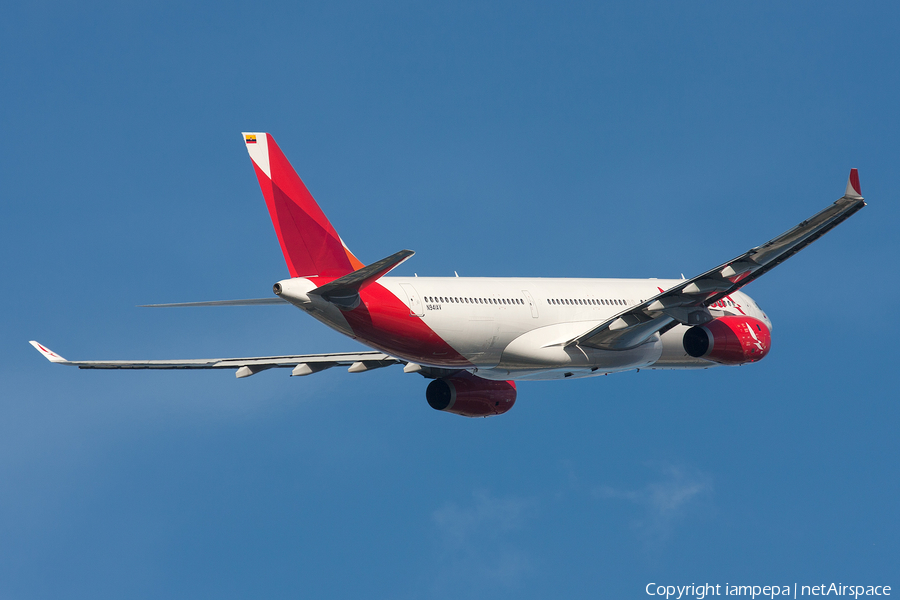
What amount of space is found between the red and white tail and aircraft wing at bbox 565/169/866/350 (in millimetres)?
8542

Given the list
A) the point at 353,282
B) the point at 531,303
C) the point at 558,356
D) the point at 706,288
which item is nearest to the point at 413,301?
the point at 353,282

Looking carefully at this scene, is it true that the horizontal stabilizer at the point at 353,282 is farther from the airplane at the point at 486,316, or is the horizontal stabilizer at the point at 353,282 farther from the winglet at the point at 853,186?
the winglet at the point at 853,186

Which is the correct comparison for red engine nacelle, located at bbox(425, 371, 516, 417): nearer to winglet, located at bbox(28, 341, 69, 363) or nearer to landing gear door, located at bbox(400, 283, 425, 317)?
landing gear door, located at bbox(400, 283, 425, 317)

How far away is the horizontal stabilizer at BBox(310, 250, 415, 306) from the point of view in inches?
880

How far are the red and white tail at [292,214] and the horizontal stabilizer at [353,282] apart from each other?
0.91 m

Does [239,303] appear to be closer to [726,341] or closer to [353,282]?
[353,282]

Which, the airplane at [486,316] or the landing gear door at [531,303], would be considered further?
the landing gear door at [531,303]

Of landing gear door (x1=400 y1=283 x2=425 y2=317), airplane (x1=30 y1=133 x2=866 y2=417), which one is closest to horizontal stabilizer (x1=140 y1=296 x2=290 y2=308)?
airplane (x1=30 y1=133 x2=866 y2=417)

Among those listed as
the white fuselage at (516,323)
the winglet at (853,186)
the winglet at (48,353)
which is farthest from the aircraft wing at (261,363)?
the winglet at (853,186)

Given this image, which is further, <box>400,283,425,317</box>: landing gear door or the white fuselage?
the white fuselage

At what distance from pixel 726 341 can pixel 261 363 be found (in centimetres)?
1445

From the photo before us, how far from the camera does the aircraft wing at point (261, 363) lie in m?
26.7

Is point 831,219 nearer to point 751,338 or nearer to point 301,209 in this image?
point 751,338

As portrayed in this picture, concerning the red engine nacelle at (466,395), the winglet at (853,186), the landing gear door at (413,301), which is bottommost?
the landing gear door at (413,301)
